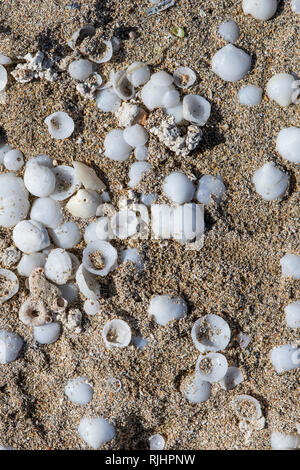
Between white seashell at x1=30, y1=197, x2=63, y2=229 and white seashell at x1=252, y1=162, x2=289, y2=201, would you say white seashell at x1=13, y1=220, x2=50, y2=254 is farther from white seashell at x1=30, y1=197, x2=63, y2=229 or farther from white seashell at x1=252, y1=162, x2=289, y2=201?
white seashell at x1=252, y1=162, x2=289, y2=201

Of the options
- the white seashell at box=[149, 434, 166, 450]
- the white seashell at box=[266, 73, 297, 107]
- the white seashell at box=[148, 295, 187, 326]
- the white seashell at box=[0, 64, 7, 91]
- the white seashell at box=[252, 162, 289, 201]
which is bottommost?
the white seashell at box=[149, 434, 166, 450]

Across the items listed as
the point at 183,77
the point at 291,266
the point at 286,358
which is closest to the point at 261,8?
the point at 183,77

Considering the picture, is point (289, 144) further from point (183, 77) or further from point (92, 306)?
point (92, 306)

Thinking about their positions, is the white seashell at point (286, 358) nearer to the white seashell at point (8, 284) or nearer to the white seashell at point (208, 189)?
the white seashell at point (208, 189)

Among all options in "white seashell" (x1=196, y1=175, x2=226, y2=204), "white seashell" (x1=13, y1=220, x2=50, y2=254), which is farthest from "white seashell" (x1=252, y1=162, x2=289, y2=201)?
"white seashell" (x1=13, y1=220, x2=50, y2=254)

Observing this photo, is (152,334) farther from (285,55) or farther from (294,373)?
(285,55)
